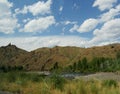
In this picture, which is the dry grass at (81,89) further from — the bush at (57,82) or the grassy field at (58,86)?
the bush at (57,82)

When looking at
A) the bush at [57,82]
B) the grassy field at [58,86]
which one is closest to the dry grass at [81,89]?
the grassy field at [58,86]

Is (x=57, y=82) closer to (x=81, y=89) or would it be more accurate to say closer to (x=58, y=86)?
(x=58, y=86)

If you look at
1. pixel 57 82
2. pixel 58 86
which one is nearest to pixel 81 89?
pixel 58 86

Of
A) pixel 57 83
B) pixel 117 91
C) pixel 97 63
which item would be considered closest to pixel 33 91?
pixel 57 83

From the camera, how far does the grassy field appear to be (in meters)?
20.9

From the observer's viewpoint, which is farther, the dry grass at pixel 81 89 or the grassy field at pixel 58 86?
the grassy field at pixel 58 86

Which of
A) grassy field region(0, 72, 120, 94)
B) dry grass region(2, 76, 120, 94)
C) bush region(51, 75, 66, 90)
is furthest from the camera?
bush region(51, 75, 66, 90)

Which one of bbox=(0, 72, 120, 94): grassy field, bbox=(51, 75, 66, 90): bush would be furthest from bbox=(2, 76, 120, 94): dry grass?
bbox=(51, 75, 66, 90): bush

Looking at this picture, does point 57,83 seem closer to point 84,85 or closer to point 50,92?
point 50,92

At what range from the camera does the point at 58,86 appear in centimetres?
2628

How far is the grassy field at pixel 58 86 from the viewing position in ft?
68.5

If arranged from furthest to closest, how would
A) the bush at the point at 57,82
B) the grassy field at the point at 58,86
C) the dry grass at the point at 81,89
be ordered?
the bush at the point at 57,82 < the grassy field at the point at 58,86 < the dry grass at the point at 81,89

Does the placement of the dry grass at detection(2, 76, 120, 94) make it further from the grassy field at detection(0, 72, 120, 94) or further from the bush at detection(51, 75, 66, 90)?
the bush at detection(51, 75, 66, 90)

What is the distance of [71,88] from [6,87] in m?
14.9
